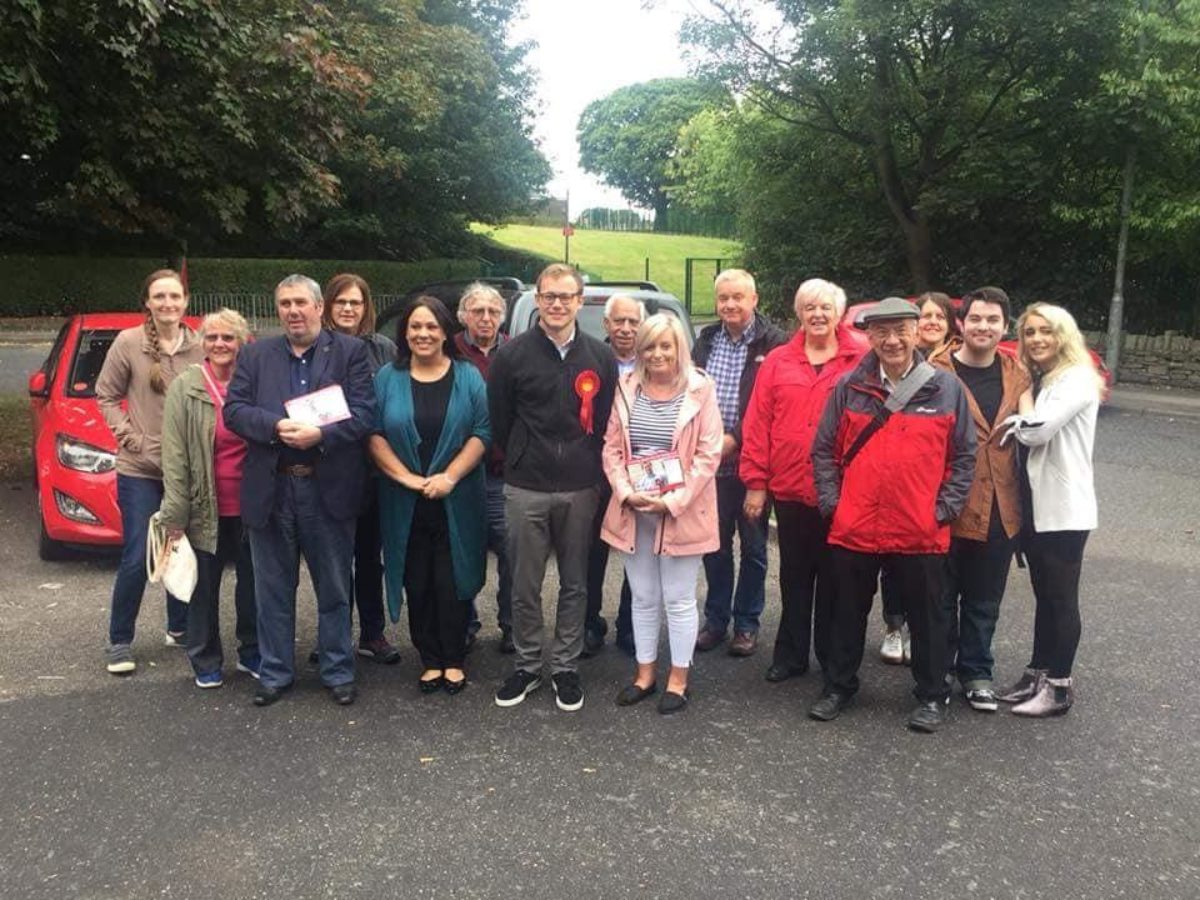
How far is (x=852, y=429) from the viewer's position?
4.16 m

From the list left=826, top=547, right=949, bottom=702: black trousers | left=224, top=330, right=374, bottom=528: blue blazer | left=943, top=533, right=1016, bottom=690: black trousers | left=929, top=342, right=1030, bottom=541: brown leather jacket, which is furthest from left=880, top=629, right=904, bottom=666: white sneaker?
left=224, top=330, right=374, bottom=528: blue blazer

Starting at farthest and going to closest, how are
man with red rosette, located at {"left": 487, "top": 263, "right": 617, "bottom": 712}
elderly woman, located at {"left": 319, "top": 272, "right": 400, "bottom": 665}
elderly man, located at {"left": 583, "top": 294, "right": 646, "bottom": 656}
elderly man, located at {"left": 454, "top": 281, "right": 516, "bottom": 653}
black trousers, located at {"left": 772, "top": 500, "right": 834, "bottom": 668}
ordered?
1. elderly man, located at {"left": 454, "top": 281, "right": 516, "bottom": 653}
2. elderly man, located at {"left": 583, "top": 294, "right": 646, "bottom": 656}
3. elderly woman, located at {"left": 319, "top": 272, "right": 400, "bottom": 665}
4. black trousers, located at {"left": 772, "top": 500, "right": 834, "bottom": 668}
5. man with red rosette, located at {"left": 487, "top": 263, "right": 617, "bottom": 712}

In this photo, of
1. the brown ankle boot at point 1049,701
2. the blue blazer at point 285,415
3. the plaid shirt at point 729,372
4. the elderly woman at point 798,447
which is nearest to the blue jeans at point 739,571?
the plaid shirt at point 729,372

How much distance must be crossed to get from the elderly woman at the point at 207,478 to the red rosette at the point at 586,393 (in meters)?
1.53

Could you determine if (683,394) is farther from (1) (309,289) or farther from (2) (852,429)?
(1) (309,289)

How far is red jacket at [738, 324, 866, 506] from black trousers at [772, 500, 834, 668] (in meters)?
0.12

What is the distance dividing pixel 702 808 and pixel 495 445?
1868 mm

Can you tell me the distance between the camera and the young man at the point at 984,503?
167 inches

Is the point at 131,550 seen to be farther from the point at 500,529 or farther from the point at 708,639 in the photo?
the point at 708,639

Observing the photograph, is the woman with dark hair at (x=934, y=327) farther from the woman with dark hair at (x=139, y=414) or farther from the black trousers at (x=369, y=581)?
the woman with dark hair at (x=139, y=414)

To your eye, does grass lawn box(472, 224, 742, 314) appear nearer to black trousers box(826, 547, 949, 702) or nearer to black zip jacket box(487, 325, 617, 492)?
black zip jacket box(487, 325, 617, 492)

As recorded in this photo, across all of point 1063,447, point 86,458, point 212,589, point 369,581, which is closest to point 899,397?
point 1063,447

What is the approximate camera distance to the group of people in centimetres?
414

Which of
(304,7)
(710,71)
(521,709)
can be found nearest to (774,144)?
(710,71)
